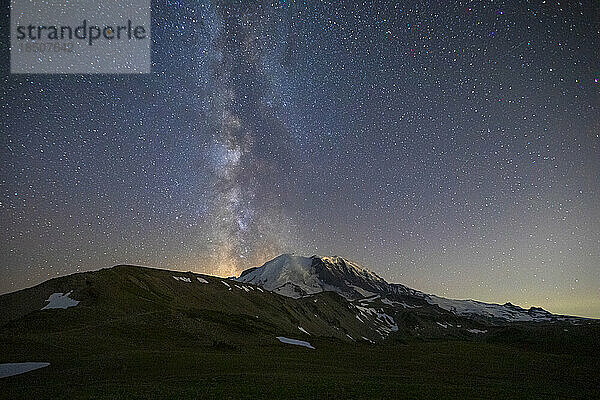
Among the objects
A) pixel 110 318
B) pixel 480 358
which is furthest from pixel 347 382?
pixel 110 318

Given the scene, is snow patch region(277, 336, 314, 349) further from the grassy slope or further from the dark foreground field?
the dark foreground field

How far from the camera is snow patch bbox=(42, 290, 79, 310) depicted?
87.6 metres

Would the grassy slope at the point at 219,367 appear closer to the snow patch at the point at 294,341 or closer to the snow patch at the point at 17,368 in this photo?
the snow patch at the point at 17,368

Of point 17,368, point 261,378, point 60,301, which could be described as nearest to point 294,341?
point 261,378

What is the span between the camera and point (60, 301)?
91.1 m

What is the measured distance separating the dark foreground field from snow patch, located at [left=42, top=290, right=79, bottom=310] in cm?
5108

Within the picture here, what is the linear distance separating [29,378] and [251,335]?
57569 mm

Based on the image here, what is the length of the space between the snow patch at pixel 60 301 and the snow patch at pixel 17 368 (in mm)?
60392

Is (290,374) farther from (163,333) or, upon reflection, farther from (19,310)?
(19,310)

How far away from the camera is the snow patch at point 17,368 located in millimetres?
31094

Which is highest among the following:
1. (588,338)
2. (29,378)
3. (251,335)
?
(29,378)

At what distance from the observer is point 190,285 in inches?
5709

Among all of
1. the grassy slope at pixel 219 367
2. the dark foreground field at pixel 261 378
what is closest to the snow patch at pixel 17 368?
the dark foreground field at pixel 261 378

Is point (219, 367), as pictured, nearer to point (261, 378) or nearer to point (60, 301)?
point (261, 378)
